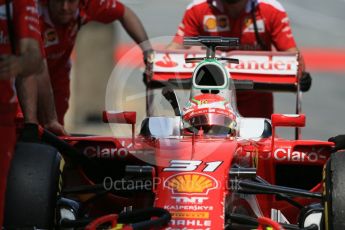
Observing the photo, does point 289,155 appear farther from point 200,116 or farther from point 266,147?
point 200,116

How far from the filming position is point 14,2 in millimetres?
5172

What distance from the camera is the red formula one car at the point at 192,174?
6.09m

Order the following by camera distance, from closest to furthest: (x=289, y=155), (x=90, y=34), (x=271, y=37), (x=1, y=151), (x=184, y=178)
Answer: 1. (x=1, y=151)
2. (x=184, y=178)
3. (x=289, y=155)
4. (x=271, y=37)
5. (x=90, y=34)

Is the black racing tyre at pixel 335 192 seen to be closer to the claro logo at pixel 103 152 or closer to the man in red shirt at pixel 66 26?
the claro logo at pixel 103 152

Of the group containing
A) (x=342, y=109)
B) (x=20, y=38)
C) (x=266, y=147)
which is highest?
(x=20, y=38)

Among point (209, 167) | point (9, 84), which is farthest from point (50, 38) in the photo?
point (9, 84)

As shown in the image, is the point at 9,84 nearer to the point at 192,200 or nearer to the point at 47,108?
the point at 192,200

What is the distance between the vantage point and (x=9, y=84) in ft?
16.8

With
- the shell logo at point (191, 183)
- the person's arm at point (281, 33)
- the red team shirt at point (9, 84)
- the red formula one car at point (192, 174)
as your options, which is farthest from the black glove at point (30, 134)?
the person's arm at point (281, 33)

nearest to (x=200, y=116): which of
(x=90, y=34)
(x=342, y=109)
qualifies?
(x=90, y=34)

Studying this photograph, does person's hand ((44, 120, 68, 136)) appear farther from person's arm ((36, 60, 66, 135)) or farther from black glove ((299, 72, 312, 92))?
black glove ((299, 72, 312, 92))

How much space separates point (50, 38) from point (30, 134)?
2.70 m

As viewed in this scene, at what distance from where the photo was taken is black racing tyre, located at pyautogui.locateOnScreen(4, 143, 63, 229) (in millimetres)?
6082

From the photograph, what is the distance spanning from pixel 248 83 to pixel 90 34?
7473 mm
